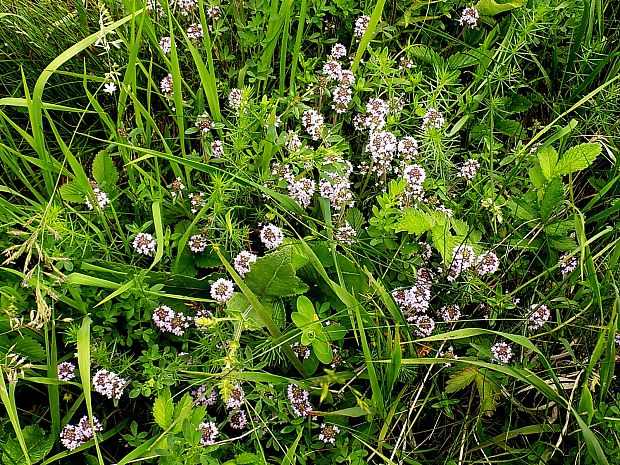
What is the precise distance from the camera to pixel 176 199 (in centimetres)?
212

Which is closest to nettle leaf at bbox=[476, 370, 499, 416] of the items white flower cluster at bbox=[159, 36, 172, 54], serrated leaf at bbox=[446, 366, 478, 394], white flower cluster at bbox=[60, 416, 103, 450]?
serrated leaf at bbox=[446, 366, 478, 394]

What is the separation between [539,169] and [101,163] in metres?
1.47

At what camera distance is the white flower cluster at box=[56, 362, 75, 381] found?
1936 millimetres

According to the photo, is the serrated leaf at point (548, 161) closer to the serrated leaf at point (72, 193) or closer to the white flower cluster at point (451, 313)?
the white flower cluster at point (451, 313)

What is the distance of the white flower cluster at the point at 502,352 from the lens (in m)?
1.98

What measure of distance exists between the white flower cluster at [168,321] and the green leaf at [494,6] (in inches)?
67.3

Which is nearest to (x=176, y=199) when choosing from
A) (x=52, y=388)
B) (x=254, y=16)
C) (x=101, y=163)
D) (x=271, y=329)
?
(x=101, y=163)

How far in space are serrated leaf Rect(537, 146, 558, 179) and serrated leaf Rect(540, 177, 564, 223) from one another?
0.03 meters

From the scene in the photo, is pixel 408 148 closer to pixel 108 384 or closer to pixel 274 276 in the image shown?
pixel 274 276

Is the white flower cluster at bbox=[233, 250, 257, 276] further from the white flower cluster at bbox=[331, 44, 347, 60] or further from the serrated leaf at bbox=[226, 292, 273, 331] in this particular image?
the white flower cluster at bbox=[331, 44, 347, 60]

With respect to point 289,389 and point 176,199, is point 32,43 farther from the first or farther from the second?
point 289,389

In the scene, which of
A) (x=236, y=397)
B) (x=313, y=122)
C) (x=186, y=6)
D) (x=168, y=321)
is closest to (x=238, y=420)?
(x=236, y=397)

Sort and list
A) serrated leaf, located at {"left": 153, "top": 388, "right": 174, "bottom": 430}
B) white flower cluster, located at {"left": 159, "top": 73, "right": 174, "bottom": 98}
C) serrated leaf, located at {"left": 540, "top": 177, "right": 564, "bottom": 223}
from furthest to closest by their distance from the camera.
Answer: white flower cluster, located at {"left": 159, "top": 73, "right": 174, "bottom": 98}
serrated leaf, located at {"left": 540, "top": 177, "right": 564, "bottom": 223}
serrated leaf, located at {"left": 153, "top": 388, "right": 174, "bottom": 430}

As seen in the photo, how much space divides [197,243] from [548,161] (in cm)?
116
